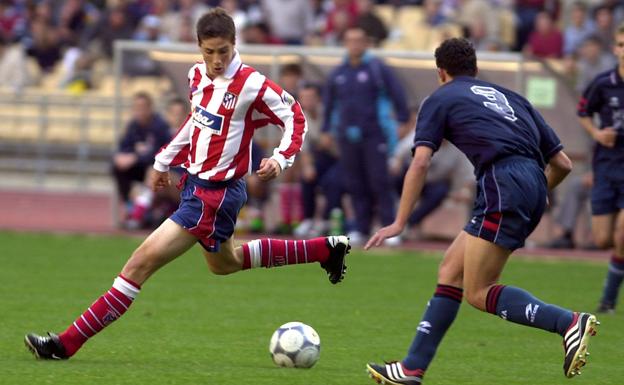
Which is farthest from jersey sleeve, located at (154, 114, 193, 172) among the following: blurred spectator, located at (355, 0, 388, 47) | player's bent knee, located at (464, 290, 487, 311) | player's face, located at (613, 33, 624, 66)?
blurred spectator, located at (355, 0, 388, 47)

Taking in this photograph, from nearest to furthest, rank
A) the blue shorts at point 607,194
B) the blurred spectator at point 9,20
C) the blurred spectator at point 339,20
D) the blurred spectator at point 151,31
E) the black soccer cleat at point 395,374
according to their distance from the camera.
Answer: the black soccer cleat at point 395,374
the blue shorts at point 607,194
the blurred spectator at point 339,20
the blurred spectator at point 151,31
the blurred spectator at point 9,20

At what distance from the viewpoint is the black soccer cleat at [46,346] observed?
309 inches

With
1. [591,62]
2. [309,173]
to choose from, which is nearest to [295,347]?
[309,173]

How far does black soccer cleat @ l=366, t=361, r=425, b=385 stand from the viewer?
7.05 meters

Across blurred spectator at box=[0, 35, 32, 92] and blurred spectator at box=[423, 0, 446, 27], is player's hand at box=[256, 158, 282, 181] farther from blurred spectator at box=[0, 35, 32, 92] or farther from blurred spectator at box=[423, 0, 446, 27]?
blurred spectator at box=[0, 35, 32, 92]

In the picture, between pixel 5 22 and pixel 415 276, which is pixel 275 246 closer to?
pixel 415 276

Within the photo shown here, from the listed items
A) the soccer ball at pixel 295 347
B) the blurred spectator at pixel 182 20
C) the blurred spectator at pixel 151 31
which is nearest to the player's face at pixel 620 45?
the soccer ball at pixel 295 347

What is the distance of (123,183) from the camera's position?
17438 mm

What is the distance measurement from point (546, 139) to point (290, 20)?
1367cm

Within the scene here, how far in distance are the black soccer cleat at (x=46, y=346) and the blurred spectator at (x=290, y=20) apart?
13262 millimetres

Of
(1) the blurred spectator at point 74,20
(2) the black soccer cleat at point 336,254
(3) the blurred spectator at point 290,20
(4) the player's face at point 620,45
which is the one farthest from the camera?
(1) the blurred spectator at point 74,20

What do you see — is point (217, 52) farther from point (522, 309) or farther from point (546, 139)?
point (522, 309)

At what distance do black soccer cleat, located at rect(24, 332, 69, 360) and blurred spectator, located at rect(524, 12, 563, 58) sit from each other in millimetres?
12313

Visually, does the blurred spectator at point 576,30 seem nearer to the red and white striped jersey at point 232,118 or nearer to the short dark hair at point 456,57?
the red and white striped jersey at point 232,118
